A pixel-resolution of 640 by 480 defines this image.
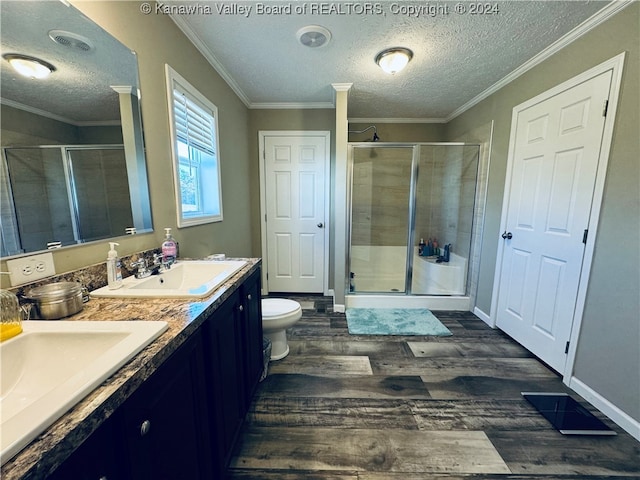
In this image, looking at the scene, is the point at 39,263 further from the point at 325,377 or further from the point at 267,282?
the point at 267,282

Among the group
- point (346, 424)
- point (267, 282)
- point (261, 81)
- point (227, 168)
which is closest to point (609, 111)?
point (346, 424)

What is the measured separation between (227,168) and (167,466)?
2.21 meters

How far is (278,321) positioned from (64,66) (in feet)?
5.45

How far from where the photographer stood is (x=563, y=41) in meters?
1.73

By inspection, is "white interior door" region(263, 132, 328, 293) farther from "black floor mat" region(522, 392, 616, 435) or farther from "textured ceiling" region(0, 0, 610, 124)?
"black floor mat" region(522, 392, 616, 435)

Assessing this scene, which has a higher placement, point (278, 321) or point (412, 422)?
point (278, 321)

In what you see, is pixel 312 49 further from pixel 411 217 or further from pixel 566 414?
pixel 566 414

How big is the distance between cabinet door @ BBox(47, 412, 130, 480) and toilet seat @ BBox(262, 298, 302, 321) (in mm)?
1272

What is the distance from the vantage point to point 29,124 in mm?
847

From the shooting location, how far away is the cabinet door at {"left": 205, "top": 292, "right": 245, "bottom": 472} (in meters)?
0.97

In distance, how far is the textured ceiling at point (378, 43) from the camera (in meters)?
1.53

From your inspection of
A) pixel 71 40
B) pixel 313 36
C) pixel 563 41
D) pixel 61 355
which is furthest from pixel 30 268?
pixel 563 41

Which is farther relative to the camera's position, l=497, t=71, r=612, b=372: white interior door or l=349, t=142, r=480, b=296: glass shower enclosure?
l=349, t=142, r=480, b=296: glass shower enclosure

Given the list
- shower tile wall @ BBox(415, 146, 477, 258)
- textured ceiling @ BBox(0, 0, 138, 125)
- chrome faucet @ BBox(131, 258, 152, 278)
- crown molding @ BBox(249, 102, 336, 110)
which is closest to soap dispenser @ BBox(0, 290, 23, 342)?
chrome faucet @ BBox(131, 258, 152, 278)
